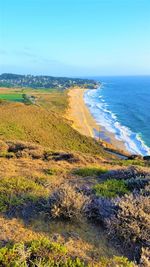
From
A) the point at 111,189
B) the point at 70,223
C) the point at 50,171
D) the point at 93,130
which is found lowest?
the point at 93,130

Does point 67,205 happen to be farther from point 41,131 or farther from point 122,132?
point 122,132

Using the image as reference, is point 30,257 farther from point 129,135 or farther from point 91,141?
point 129,135

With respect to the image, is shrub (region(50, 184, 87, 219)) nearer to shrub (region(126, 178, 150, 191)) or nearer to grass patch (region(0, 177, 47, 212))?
grass patch (region(0, 177, 47, 212))

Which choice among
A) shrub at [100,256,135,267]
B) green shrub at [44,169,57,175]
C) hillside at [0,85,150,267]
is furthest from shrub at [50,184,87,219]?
green shrub at [44,169,57,175]

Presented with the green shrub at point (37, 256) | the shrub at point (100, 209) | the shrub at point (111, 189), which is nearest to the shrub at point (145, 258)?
the green shrub at point (37, 256)

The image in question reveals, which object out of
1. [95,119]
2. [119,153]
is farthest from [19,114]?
[95,119]

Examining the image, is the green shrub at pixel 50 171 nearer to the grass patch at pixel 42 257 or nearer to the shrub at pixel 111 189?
the shrub at pixel 111 189

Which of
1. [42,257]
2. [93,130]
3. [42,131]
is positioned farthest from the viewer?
[93,130]

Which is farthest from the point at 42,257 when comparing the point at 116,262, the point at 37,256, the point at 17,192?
the point at 17,192
